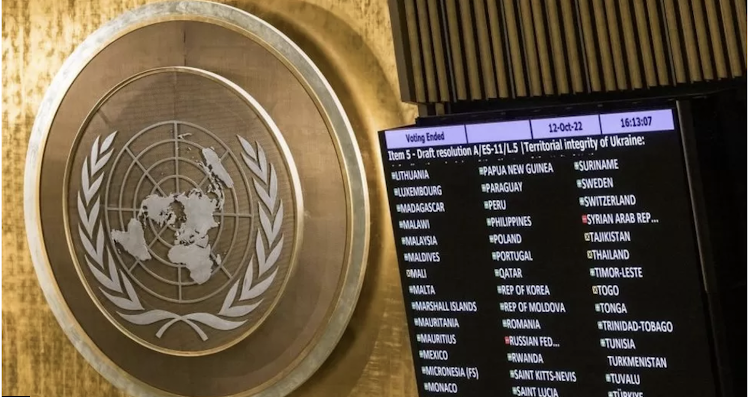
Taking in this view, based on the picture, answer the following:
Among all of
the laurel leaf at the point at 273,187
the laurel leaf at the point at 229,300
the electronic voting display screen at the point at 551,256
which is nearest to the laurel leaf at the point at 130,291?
the laurel leaf at the point at 229,300

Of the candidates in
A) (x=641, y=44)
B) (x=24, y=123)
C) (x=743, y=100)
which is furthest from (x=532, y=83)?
(x=24, y=123)

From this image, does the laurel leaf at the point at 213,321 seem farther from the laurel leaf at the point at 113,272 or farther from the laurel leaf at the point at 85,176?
the laurel leaf at the point at 85,176

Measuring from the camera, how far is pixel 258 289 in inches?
93.4

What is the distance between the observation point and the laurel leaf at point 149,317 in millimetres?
2504

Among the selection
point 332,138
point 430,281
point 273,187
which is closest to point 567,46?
point 430,281

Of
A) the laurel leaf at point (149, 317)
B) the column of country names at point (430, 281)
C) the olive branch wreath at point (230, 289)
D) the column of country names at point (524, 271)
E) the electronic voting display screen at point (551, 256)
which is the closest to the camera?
the electronic voting display screen at point (551, 256)

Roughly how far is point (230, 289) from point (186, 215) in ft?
0.82

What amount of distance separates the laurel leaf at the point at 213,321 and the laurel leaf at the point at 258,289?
2.8 inches

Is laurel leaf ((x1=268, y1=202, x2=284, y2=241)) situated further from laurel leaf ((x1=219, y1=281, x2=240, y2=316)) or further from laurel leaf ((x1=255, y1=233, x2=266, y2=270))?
laurel leaf ((x1=219, y1=281, x2=240, y2=316))

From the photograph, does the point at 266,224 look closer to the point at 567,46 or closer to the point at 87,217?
the point at 87,217

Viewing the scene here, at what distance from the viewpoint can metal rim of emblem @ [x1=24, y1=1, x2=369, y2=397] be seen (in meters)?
2.25

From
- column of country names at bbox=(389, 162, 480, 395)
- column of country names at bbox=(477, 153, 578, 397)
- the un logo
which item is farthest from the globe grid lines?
column of country names at bbox=(477, 153, 578, 397)

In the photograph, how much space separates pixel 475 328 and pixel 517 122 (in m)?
0.46

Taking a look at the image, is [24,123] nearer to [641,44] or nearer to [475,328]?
[475,328]
